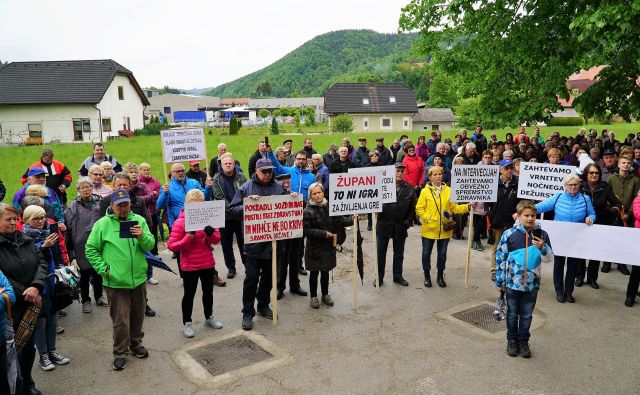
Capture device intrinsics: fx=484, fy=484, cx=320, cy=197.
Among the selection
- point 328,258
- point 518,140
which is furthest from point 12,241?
point 518,140

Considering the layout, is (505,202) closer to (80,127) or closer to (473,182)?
(473,182)

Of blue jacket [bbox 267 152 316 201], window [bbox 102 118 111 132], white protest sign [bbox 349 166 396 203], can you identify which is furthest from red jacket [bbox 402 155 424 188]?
window [bbox 102 118 111 132]

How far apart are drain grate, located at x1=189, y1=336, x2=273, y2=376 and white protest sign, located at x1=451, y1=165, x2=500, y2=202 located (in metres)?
4.32

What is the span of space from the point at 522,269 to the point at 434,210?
2756mm

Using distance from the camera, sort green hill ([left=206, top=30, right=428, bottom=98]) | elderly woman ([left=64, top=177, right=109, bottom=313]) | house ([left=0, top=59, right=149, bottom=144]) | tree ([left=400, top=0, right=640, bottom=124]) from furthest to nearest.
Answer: green hill ([left=206, top=30, right=428, bottom=98])
house ([left=0, top=59, right=149, bottom=144])
tree ([left=400, top=0, right=640, bottom=124])
elderly woman ([left=64, top=177, right=109, bottom=313])

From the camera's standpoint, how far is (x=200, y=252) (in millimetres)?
6449

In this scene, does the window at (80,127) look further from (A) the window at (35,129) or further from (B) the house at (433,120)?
(B) the house at (433,120)

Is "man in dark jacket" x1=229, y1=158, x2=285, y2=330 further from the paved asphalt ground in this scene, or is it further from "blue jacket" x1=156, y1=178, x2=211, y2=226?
"blue jacket" x1=156, y1=178, x2=211, y2=226

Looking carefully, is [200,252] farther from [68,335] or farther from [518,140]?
[518,140]

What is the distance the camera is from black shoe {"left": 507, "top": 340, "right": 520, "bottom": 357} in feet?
19.7

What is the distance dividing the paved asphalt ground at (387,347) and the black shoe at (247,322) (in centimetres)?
13

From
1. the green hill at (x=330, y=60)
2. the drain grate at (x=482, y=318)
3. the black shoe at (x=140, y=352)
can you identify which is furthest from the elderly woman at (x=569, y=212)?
the green hill at (x=330, y=60)

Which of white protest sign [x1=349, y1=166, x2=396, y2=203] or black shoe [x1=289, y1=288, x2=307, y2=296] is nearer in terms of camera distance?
white protest sign [x1=349, y1=166, x2=396, y2=203]

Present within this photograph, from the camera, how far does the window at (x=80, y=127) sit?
4616 centimetres
